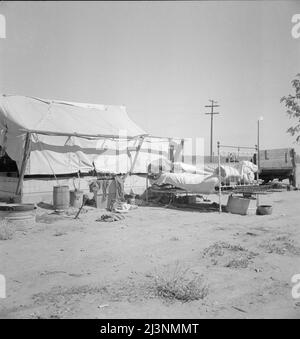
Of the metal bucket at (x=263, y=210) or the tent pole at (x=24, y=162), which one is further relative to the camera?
the tent pole at (x=24, y=162)

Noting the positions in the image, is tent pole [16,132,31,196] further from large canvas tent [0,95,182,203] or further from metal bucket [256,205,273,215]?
metal bucket [256,205,273,215]

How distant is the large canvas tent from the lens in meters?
14.0

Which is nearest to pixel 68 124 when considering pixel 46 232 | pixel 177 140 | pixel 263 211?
→ pixel 177 140

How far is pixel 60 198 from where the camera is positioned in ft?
43.0

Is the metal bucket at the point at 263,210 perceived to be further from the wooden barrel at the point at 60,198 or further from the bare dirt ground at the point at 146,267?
the wooden barrel at the point at 60,198

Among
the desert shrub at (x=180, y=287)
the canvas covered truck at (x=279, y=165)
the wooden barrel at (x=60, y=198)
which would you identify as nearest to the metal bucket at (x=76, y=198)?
the wooden barrel at (x=60, y=198)

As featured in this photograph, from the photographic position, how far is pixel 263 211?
12.5 meters

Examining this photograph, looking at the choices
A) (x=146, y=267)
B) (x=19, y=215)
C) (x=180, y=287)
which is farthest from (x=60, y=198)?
(x=180, y=287)

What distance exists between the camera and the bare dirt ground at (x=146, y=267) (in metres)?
4.57

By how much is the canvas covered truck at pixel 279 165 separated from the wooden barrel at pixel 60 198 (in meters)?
15.9

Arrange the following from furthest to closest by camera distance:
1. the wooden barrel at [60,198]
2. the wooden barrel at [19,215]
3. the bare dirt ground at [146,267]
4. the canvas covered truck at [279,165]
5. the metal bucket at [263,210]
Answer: the canvas covered truck at [279,165] → the wooden barrel at [60,198] → the metal bucket at [263,210] → the wooden barrel at [19,215] → the bare dirt ground at [146,267]

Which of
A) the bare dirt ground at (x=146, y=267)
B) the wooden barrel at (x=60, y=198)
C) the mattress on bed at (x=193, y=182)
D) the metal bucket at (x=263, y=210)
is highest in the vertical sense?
the mattress on bed at (x=193, y=182)

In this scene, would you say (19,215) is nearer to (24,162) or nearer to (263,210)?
(24,162)

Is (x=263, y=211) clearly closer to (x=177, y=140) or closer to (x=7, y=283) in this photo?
(x=177, y=140)
